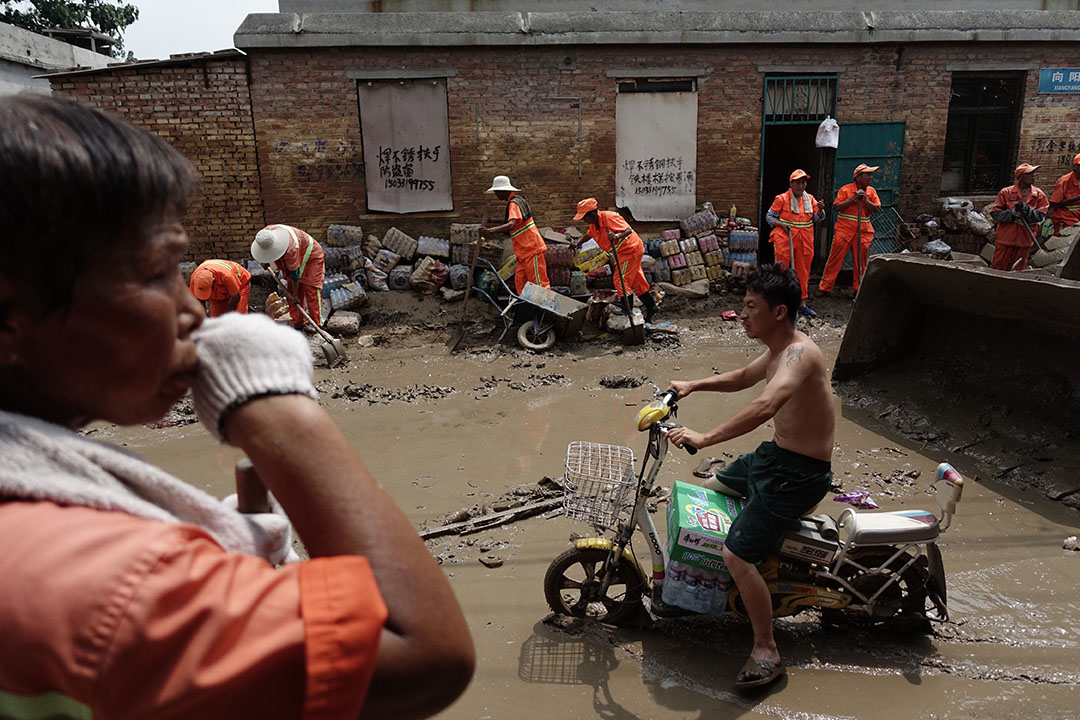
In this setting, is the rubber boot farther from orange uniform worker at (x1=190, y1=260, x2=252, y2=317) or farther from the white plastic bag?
orange uniform worker at (x1=190, y1=260, x2=252, y2=317)

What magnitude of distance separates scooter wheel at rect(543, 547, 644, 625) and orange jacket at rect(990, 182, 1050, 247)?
33.3 ft

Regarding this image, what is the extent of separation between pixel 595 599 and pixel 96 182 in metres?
3.28

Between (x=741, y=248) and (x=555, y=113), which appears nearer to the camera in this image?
(x=555, y=113)

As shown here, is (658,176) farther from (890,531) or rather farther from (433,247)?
(890,531)

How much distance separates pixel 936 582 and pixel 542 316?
6.48 meters

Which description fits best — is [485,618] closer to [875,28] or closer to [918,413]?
[918,413]

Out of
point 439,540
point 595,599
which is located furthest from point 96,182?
point 439,540

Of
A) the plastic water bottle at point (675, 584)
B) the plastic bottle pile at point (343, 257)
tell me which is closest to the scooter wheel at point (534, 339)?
the plastic bottle pile at point (343, 257)

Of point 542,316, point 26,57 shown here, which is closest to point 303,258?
point 542,316

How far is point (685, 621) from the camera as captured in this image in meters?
3.69

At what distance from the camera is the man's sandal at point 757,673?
313 cm

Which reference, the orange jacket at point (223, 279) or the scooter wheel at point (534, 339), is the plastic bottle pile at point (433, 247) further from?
the orange jacket at point (223, 279)

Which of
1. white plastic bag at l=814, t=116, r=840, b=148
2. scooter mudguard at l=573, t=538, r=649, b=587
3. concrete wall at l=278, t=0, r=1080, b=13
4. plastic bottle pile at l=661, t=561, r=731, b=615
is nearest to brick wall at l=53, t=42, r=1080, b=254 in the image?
white plastic bag at l=814, t=116, r=840, b=148

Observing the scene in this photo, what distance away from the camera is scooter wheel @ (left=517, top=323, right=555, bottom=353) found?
9266 millimetres
